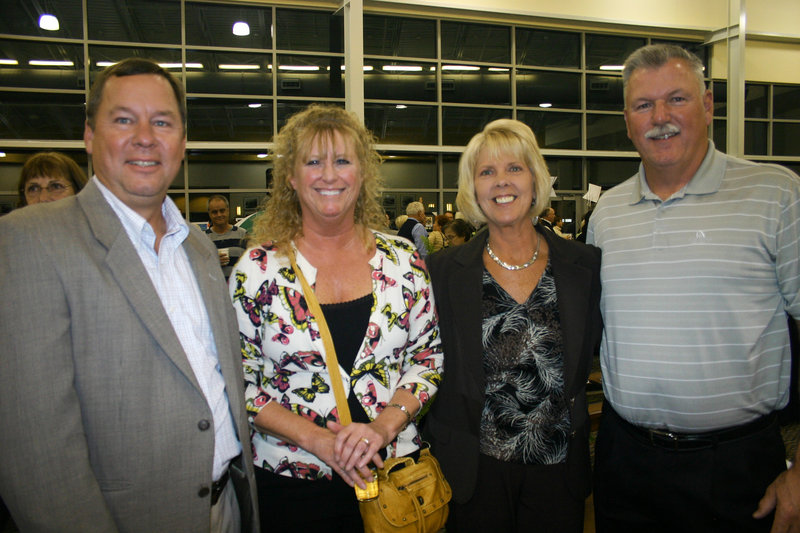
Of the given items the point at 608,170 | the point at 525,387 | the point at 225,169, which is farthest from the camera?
the point at 608,170

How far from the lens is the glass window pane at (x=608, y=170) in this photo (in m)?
11.5

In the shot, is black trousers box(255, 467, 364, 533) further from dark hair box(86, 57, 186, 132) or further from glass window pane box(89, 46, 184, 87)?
glass window pane box(89, 46, 184, 87)

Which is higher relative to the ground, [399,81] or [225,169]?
[399,81]

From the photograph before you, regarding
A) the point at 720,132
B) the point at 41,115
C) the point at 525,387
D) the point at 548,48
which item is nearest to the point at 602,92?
the point at 548,48

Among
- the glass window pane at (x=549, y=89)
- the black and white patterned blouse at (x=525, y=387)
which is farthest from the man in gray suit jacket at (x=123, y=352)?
the glass window pane at (x=549, y=89)

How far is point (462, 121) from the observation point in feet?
34.9

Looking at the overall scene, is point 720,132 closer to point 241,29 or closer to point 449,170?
point 449,170

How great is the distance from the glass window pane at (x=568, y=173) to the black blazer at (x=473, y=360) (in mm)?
9893

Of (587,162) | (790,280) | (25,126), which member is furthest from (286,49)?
(790,280)

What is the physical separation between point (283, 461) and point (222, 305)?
556 millimetres

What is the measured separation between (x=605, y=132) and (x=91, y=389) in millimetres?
11939

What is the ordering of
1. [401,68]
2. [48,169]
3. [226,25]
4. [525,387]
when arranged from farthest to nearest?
[401,68]
[226,25]
[48,169]
[525,387]

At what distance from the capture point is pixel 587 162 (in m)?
11.4

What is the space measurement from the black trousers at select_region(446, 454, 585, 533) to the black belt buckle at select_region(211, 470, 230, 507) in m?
0.87
